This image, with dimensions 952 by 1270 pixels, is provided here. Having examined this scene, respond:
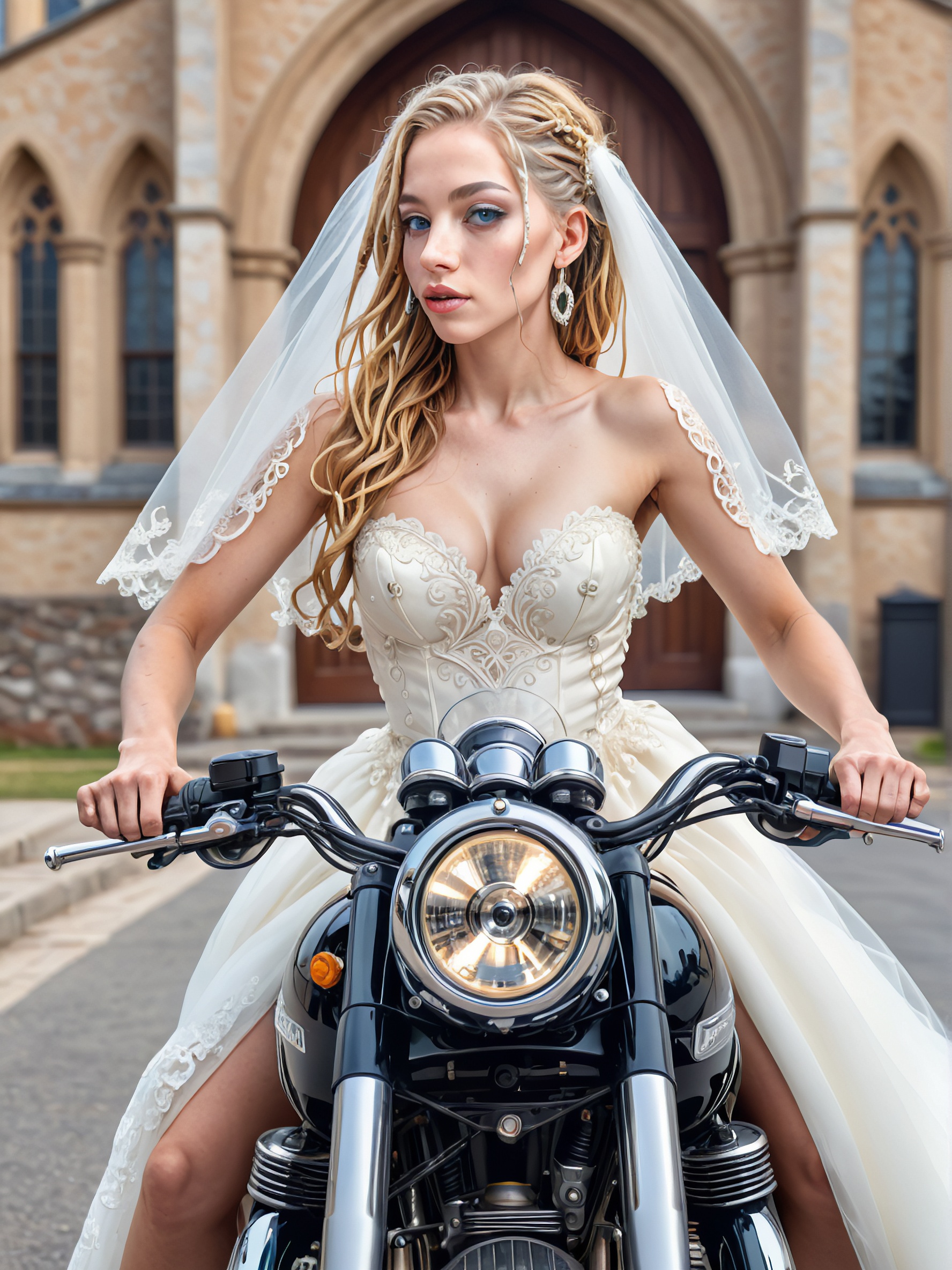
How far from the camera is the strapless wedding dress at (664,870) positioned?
5.29ft

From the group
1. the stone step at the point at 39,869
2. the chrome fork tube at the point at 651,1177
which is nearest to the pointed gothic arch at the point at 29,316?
the stone step at the point at 39,869

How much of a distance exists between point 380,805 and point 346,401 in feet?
2.35

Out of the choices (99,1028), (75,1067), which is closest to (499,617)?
(75,1067)

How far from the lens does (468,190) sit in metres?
1.86

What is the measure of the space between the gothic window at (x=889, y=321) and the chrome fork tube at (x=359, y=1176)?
11.6 meters

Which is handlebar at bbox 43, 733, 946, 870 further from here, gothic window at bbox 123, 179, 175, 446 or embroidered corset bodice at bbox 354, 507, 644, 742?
gothic window at bbox 123, 179, 175, 446

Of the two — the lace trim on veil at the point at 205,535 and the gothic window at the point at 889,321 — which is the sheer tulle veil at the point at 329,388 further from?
the gothic window at the point at 889,321

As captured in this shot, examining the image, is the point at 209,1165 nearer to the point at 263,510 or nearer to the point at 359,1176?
the point at 359,1176

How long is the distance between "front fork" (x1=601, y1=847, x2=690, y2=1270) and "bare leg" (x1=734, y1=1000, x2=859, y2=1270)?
0.53 meters

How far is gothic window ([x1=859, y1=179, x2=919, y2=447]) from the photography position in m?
11.6

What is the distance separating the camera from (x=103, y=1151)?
10.6 feet

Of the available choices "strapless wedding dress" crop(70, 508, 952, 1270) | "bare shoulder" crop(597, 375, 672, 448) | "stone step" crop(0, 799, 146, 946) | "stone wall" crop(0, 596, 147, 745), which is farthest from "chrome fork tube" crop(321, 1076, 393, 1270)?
"stone wall" crop(0, 596, 147, 745)

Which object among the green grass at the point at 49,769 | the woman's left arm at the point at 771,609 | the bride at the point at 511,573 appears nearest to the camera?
the bride at the point at 511,573

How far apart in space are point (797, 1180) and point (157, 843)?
3.13ft
